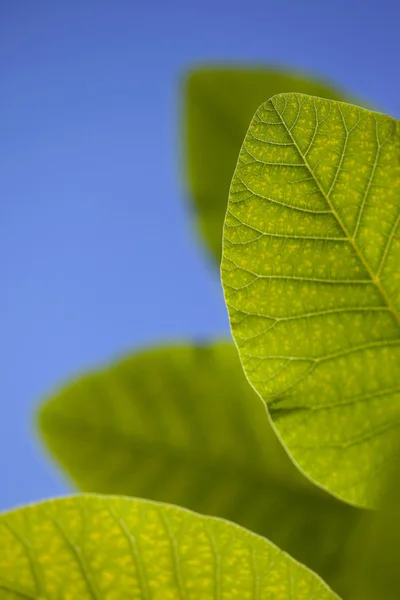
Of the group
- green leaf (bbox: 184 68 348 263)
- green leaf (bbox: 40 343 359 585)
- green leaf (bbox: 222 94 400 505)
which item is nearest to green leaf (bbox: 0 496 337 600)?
green leaf (bbox: 222 94 400 505)

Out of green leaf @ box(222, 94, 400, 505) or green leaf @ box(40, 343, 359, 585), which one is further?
green leaf @ box(40, 343, 359, 585)

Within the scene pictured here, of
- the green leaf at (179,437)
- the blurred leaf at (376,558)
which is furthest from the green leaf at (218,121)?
the blurred leaf at (376,558)

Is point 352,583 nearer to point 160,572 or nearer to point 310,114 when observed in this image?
point 160,572

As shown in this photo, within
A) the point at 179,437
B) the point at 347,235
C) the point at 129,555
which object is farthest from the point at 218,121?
the point at 129,555

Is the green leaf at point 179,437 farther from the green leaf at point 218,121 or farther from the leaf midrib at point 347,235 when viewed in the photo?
the leaf midrib at point 347,235

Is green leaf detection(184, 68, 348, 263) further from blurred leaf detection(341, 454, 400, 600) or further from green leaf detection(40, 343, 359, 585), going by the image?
blurred leaf detection(341, 454, 400, 600)

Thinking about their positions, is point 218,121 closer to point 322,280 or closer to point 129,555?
point 322,280
